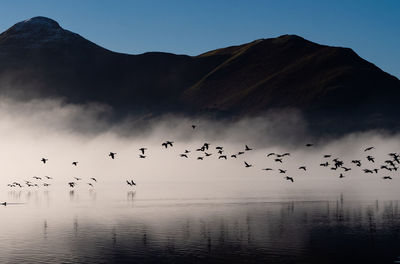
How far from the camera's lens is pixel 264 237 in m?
122

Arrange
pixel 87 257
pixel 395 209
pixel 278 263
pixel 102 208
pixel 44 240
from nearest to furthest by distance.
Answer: pixel 278 263 < pixel 87 257 < pixel 44 240 < pixel 395 209 < pixel 102 208

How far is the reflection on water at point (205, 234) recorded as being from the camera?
101188 mm

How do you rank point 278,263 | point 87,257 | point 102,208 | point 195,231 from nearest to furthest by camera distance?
point 278,263 → point 87,257 → point 195,231 → point 102,208

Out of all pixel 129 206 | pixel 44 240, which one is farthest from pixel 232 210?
pixel 44 240

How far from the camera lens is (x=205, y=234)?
12744cm

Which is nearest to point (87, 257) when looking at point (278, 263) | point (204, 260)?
point (204, 260)

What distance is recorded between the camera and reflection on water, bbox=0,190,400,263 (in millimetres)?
101188

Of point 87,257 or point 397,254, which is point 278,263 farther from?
point 87,257

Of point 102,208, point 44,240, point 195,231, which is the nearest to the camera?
point 44,240

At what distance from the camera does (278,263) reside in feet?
307

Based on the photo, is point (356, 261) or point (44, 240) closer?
point (356, 261)

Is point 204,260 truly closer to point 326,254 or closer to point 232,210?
point 326,254

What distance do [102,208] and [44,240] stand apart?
73620 mm

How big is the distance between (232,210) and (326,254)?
76.8 m
